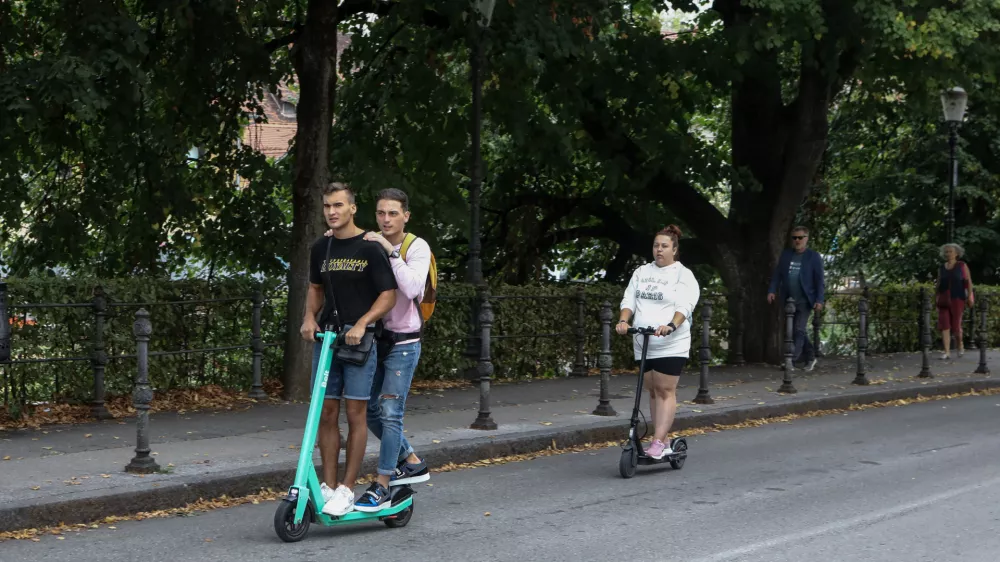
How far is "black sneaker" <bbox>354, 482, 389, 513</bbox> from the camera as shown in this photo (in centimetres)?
730

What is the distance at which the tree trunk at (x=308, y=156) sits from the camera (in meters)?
13.0

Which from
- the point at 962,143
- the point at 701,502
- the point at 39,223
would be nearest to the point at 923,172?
the point at 962,143

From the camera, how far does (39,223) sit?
52.9 ft

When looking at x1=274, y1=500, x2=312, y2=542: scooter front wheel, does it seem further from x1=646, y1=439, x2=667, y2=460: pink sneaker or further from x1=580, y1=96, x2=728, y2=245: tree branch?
x1=580, y1=96, x2=728, y2=245: tree branch

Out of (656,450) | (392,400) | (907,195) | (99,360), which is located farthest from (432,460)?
(907,195)

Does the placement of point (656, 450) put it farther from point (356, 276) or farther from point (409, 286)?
point (356, 276)

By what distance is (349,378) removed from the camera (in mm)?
7207

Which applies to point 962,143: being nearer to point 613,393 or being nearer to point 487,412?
point 613,393

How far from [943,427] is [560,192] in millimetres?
9988

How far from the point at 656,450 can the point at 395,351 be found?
10.3 feet

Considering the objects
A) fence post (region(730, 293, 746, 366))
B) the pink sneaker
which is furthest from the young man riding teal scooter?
fence post (region(730, 293, 746, 366))

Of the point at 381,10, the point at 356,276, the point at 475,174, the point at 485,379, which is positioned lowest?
the point at 485,379

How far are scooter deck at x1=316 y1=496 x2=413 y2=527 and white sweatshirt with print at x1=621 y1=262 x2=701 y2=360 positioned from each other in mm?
2928

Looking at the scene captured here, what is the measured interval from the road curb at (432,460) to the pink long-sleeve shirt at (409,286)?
190 cm
